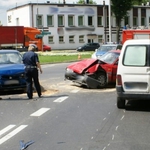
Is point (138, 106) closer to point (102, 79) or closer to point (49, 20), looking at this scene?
point (102, 79)

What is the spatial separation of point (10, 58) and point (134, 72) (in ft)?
22.7

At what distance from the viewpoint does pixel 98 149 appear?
706 cm

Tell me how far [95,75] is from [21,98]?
329 cm

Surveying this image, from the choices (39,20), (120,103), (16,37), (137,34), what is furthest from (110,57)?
(39,20)

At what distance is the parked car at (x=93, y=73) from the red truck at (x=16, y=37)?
40.8 m

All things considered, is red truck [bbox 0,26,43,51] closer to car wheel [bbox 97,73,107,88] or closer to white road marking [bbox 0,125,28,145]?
car wheel [bbox 97,73,107,88]

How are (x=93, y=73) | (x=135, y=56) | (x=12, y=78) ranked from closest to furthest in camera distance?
(x=135, y=56) < (x=12, y=78) < (x=93, y=73)

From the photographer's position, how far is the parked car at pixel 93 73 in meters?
15.6

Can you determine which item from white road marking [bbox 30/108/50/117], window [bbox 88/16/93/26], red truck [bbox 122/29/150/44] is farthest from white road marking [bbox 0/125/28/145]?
window [bbox 88/16/93/26]

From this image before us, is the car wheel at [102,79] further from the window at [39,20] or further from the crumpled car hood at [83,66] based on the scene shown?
the window at [39,20]

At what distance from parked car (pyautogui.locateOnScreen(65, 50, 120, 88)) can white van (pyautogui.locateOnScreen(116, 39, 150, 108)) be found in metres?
4.67

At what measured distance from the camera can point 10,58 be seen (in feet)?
53.8

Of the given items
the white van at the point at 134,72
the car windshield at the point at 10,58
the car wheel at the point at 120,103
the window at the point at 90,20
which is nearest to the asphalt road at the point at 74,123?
the car wheel at the point at 120,103

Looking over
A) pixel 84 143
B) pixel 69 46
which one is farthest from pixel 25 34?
pixel 84 143
